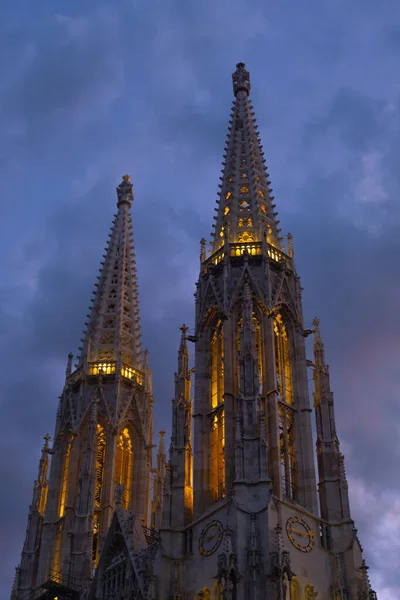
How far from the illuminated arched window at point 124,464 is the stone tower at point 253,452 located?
16472 mm

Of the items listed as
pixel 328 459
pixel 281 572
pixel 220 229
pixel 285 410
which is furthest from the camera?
pixel 220 229

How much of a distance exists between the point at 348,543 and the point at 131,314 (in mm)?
37497

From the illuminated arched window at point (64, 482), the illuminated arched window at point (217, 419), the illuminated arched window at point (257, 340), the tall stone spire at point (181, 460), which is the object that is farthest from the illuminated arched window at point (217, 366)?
the illuminated arched window at point (64, 482)

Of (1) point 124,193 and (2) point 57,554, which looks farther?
(1) point 124,193

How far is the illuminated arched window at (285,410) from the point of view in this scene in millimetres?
50222

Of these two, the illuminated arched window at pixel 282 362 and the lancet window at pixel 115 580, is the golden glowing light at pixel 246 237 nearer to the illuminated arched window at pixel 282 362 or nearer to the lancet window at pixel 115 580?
the illuminated arched window at pixel 282 362

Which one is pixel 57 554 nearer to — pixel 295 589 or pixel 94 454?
pixel 94 454

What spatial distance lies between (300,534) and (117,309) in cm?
3661

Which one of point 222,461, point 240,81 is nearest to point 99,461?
point 222,461

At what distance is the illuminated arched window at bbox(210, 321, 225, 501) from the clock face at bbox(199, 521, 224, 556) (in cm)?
236

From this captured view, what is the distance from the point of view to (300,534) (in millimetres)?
47469

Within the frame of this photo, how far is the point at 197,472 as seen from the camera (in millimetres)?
51812

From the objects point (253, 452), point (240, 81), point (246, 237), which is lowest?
point (253, 452)

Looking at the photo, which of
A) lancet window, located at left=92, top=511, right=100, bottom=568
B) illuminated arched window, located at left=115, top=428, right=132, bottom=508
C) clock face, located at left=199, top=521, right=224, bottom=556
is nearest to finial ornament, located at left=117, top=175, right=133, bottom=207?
illuminated arched window, located at left=115, top=428, right=132, bottom=508
